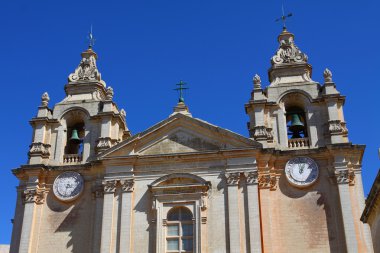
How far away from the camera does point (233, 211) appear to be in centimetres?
2314

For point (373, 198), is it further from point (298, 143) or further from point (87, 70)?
point (87, 70)

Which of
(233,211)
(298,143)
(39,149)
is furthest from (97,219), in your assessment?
(298,143)

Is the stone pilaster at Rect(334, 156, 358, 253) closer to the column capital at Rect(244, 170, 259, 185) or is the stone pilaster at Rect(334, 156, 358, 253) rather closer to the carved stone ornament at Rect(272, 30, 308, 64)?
the column capital at Rect(244, 170, 259, 185)

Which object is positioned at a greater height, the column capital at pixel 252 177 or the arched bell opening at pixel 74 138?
the arched bell opening at pixel 74 138

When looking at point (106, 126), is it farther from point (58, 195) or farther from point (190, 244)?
point (190, 244)

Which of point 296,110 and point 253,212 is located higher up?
point 296,110

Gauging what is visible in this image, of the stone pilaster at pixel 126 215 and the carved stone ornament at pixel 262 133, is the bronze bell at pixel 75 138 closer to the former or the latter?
the stone pilaster at pixel 126 215

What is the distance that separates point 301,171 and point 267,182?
1625 millimetres

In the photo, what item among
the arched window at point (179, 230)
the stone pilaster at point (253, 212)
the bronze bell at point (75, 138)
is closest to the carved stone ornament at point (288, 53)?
the stone pilaster at point (253, 212)

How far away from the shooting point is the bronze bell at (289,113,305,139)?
26.1 metres

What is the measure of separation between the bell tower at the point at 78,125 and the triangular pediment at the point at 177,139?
1.60 m

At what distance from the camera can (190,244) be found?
2295 cm

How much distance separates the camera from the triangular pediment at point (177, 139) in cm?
2489

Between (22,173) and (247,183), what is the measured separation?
10653mm
